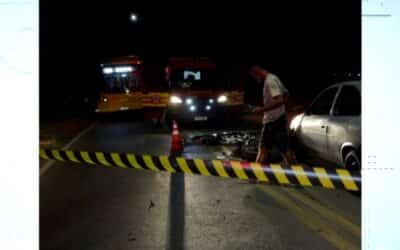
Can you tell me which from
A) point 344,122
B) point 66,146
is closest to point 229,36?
point 66,146

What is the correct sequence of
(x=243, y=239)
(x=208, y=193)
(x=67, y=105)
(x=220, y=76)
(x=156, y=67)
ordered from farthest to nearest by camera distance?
(x=67, y=105) < (x=156, y=67) < (x=220, y=76) < (x=208, y=193) < (x=243, y=239)

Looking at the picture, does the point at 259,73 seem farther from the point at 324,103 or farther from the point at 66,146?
the point at 66,146

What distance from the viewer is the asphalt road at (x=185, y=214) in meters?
6.29

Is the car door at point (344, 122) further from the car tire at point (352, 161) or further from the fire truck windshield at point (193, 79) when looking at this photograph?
the fire truck windshield at point (193, 79)

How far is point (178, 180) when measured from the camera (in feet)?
32.2

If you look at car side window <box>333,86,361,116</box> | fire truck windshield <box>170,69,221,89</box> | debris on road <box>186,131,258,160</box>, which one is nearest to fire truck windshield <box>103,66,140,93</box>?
fire truck windshield <box>170,69,221,89</box>

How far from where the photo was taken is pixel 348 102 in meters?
8.74

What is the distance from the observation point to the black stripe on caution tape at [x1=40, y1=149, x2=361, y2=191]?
5.25 meters

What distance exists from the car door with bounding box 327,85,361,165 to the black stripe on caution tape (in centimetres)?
240

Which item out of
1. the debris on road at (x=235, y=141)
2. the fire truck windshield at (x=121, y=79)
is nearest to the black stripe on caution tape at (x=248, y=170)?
the debris on road at (x=235, y=141)
